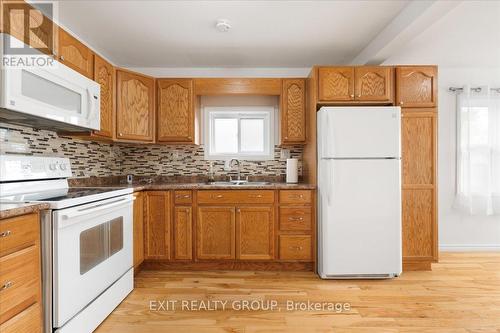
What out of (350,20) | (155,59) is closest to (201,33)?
(155,59)

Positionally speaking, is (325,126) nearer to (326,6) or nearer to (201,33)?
(326,6)

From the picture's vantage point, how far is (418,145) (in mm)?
2875

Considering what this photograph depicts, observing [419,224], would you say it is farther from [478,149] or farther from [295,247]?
[478,149]

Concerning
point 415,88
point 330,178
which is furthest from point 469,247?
point 330,178

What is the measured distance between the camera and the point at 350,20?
8.09 ft

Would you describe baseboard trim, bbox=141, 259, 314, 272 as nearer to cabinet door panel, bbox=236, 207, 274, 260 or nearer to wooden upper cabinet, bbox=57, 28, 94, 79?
cabinet door panel, bbox=236, 207, 274, 260

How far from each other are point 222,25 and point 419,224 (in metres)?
2.65

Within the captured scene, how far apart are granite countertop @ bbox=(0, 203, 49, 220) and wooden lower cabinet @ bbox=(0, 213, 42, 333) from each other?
0.03 m

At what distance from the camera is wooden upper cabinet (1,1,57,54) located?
1.58m

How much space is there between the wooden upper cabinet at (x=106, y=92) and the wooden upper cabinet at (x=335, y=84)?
6.56 ft

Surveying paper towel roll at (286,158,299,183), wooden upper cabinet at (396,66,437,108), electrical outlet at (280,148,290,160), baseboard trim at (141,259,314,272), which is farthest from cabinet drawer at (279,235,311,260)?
wooden upper cabinet at (396,66,437,108)

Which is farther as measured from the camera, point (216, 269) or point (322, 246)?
point (216, 269)

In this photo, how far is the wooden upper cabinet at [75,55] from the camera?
2.05 metres

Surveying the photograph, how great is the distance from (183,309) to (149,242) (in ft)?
3.16
